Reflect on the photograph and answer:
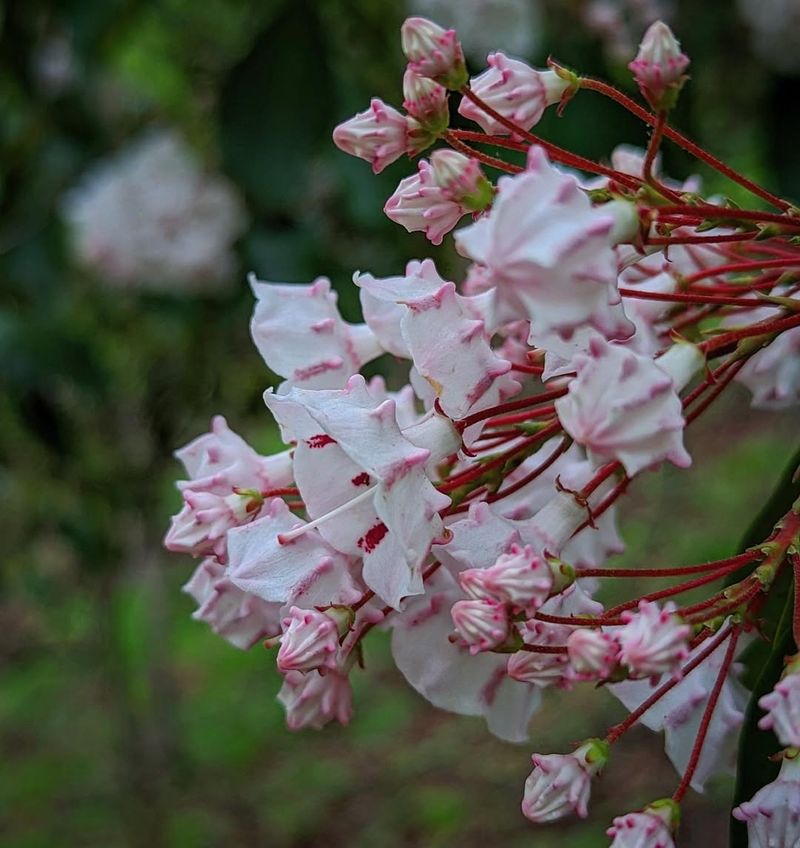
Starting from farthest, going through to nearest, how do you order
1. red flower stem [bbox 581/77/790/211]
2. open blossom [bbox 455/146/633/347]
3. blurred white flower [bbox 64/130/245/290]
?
blurred white flower [bbox 64/130/245/290] → red flower stem [bbox 581/77/790/211] → open blossom [bbox 455/146/633/347]

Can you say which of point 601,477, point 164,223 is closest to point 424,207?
point 601,477

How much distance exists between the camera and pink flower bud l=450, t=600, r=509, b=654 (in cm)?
46

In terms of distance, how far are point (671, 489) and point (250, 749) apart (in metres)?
1.31

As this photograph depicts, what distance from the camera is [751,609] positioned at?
1.71 feet

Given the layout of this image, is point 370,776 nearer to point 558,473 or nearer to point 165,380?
point 165,380

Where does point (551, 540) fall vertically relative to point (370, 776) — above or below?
above

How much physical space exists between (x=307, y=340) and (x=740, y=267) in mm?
225

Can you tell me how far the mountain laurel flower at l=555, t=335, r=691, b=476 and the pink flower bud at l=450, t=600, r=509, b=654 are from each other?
0.24 feet

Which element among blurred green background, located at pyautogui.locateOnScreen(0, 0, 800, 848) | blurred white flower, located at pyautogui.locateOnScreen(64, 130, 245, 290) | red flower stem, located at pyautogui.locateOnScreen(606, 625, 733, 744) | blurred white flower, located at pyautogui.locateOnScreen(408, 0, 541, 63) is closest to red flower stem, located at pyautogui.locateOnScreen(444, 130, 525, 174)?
red flower stem, located at pyautogui.locateOnScreen(606, 625, 733, 744)

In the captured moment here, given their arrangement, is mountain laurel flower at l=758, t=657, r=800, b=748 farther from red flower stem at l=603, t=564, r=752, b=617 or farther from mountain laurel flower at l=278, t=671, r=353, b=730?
mountain laurel flower at l=278, t=671, r=353, b=730

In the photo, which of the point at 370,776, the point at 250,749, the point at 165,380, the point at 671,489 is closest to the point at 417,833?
the point at 370,776

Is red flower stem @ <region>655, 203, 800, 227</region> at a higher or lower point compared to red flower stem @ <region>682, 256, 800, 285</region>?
higher

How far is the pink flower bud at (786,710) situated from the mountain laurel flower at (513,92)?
28 centimetres

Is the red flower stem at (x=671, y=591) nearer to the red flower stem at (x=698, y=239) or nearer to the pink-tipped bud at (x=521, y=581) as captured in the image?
the pink-tipped bud at (x=521, y=581)
